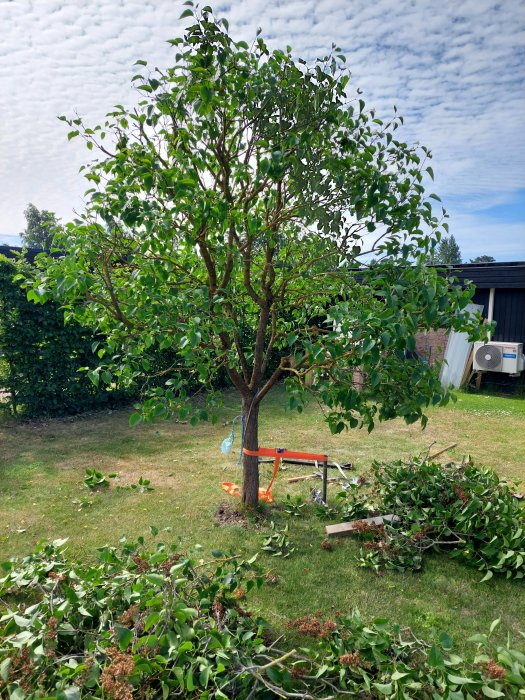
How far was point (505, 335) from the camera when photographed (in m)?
11.8

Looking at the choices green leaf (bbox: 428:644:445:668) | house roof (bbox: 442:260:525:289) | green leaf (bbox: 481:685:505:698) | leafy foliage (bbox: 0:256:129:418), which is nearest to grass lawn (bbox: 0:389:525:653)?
leafy foliage (bbox: 0:256:129:418)

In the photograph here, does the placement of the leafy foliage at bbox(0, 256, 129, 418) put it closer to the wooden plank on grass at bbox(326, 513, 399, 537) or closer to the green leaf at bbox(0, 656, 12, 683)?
the wooden plank on grass at bbox(326, 513, 399, 537)

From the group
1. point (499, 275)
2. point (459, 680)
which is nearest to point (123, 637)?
point (459, 680)

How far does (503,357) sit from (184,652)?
10.6 metres

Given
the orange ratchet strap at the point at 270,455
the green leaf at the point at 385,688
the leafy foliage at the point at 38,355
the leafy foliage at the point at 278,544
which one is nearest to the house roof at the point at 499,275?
the orange ratchet strap at the point at 270,455

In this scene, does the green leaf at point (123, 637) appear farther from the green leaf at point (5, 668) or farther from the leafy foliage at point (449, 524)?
the leafy foliage at point (449, 524)

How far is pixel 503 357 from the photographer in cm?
1083

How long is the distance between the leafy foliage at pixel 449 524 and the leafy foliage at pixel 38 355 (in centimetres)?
567

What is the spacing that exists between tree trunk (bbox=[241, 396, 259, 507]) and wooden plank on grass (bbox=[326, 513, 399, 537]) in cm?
82

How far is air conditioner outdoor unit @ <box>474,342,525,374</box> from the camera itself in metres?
10.8

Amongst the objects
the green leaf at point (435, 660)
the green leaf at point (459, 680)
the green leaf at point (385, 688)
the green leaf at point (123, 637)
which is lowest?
the green leaf at point (385, 688)

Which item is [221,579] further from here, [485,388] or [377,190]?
[485,388]

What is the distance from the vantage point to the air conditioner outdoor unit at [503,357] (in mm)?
10758

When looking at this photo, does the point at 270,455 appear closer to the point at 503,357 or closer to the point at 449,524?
the point at 449,524
